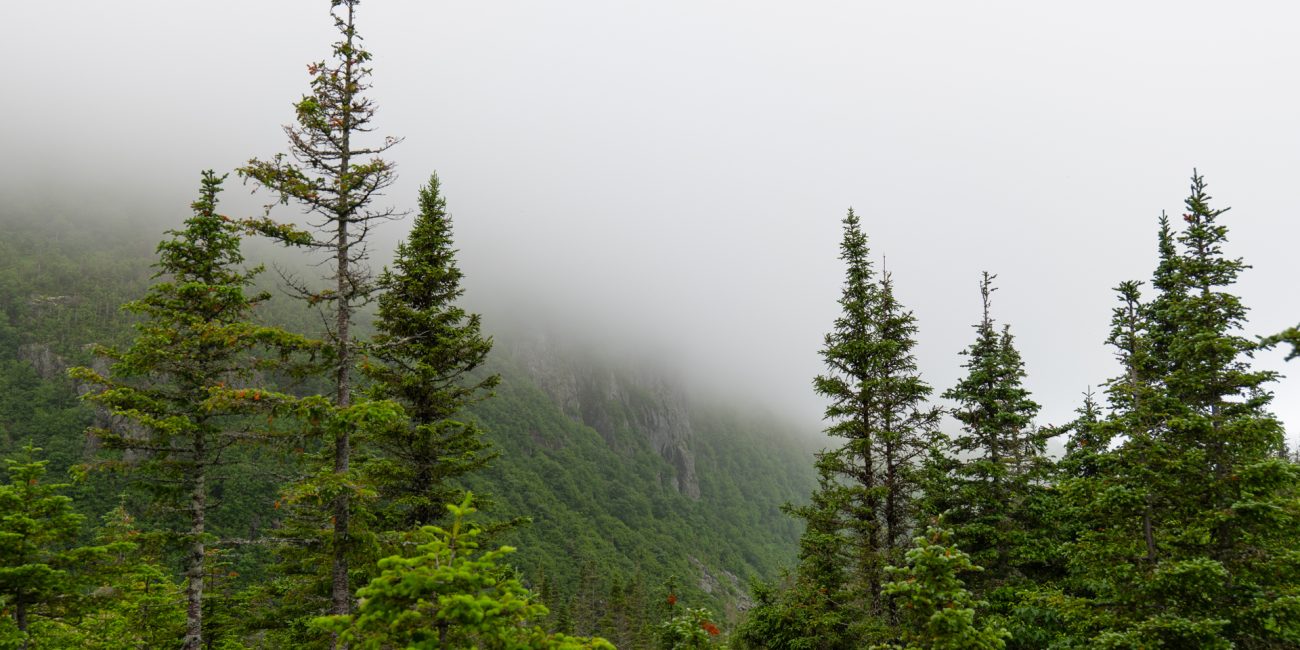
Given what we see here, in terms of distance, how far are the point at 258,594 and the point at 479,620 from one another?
1840 centimetres

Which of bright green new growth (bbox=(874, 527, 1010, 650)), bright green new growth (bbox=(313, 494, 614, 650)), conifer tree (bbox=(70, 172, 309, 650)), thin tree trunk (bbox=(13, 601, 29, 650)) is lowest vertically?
thin tree trunk (bbox=(13, 601, 29, 650))

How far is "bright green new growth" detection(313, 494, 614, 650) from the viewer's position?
5.48m

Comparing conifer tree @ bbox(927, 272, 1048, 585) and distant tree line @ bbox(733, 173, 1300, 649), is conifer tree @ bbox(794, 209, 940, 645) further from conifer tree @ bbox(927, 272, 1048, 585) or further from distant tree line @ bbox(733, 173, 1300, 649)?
conifer tree @ bbox(927, 272, 1048, 585)

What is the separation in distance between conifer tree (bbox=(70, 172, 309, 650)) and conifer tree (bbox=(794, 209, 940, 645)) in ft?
52.9

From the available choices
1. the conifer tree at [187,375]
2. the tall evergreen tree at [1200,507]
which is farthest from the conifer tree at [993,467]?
the conifer tree at [187,375]

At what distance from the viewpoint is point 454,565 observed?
245 inches

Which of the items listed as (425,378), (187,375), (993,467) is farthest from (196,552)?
(993,467)

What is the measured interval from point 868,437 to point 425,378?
13.4 metres

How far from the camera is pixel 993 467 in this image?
1770 cm

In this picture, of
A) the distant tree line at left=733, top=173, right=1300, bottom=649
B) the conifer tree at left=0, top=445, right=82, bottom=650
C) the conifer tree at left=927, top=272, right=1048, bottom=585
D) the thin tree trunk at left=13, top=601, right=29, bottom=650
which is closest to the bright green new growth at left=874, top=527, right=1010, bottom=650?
the distant tree line at left=733, top=173, right=1300, bottom=649

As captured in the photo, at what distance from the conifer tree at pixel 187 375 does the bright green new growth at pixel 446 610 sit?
906 cm

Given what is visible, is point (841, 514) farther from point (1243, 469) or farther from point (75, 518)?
point (75, 518)

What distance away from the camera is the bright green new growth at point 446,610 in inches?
216

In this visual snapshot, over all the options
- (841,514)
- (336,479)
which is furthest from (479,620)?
(841,514)
